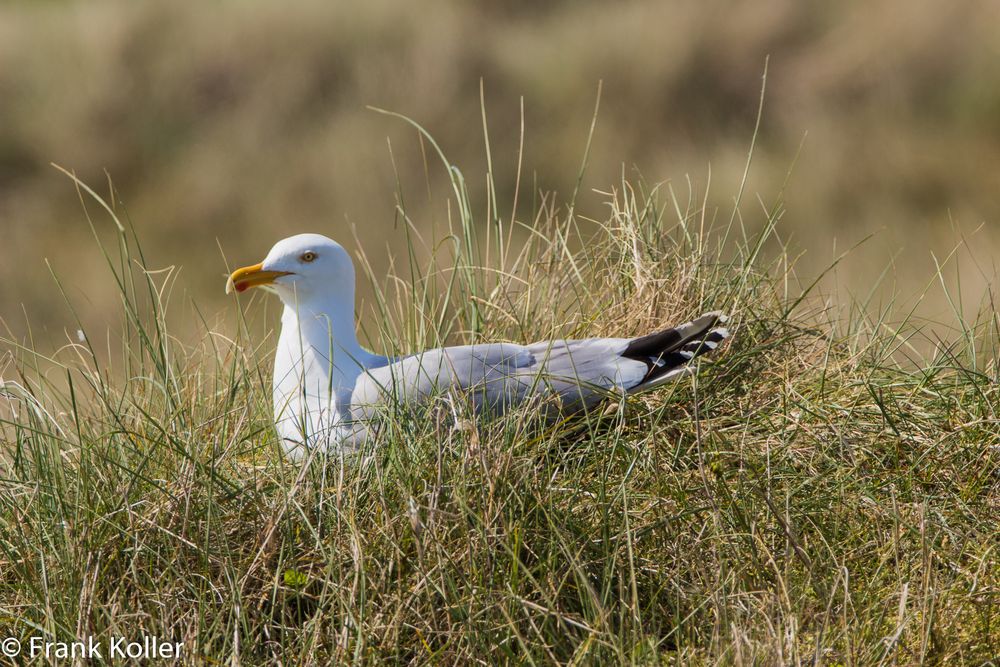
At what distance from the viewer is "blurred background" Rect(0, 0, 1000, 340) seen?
859cm

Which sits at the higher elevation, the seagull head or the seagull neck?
the seagull head

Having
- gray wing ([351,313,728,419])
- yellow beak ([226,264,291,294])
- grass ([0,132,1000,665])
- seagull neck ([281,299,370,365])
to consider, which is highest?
yellow beak ([226,264,291,294])

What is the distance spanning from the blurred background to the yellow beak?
513cm

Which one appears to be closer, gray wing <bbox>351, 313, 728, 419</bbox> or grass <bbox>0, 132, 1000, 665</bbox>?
grass <bbox>0, 132, 1000, 665</bbox>

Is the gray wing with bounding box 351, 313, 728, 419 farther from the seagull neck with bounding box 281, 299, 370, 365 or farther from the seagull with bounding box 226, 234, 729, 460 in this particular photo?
the seagull neck with bounding box 281, 299, 370, 365

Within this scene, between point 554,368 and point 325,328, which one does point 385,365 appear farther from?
point 554,368

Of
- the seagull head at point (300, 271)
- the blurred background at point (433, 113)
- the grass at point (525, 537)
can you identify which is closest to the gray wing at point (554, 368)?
the grass at point (525, 537)

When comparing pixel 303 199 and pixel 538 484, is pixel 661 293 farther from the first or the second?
pixel 303 199

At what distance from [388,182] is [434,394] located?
6.94 metres

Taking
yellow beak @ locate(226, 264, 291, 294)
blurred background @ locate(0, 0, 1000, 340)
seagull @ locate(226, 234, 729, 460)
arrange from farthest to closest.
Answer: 1. blurred background @ locate(0, 0, 1000, 340)
2. yellow beak @ locate(226, 264, 291, 294)
3. seagull @ locate(226, 234, 729, 460)

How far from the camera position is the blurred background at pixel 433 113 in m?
8.59

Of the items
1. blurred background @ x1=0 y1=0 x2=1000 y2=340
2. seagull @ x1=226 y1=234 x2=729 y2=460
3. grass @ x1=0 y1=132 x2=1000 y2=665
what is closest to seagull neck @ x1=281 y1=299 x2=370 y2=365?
seagull @ x1=226 y1=234 x2=729 y2=460

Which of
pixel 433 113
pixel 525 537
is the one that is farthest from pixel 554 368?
pixel 433 113

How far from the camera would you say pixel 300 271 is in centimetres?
295
